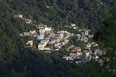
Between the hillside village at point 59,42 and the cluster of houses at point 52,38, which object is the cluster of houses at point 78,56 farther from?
the cluster of houses at point 52,38

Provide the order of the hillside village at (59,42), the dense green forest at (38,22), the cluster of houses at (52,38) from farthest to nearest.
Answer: the cluster of houses at (52,38)
the hillside village at (59,42)
the dense green forest at (38,22)

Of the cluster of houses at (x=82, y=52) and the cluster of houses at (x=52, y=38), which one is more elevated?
the cluster of houses at (x=52, y=38)

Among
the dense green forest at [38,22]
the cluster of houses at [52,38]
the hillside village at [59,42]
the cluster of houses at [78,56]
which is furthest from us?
the cluster of houses at [52,38]

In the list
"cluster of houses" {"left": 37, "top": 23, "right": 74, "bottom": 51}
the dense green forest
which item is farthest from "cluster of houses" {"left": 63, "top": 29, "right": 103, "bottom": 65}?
"cluster of houses" {"left": 37, "top": 23, "right": 74, "bottom": 51}

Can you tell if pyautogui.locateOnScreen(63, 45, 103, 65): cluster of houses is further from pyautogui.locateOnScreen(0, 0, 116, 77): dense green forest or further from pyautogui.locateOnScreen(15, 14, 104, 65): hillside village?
pyautogui.locateOnScreen(0, 0, 116, 77): dense green forest

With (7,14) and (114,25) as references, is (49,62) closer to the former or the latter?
(7,14)

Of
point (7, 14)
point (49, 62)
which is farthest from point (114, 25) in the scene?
point (7, 14)

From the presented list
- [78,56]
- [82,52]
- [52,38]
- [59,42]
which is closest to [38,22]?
[52,38]

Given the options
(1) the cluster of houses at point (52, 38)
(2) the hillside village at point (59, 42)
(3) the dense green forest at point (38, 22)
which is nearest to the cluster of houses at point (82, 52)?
(2) the hillside village at point (59, 42)

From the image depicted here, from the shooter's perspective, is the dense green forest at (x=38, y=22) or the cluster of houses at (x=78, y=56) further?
the cluster of houses at (x=78, y=56)
